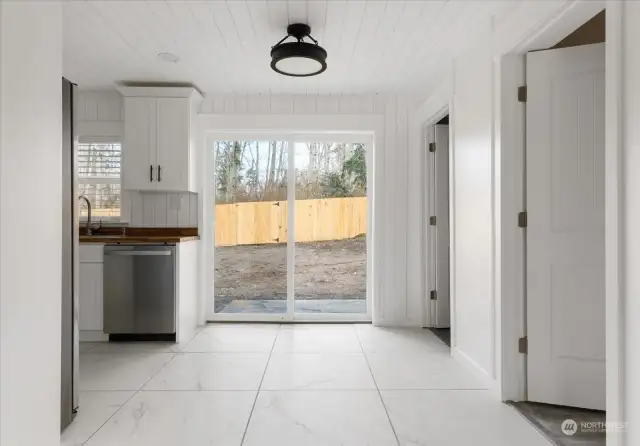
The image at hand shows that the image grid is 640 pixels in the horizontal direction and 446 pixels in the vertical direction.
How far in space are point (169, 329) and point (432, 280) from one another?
255cm

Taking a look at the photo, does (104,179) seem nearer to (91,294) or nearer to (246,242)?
(91,294)

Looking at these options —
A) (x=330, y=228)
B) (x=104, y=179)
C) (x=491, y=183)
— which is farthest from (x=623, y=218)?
(x=104, y=179)

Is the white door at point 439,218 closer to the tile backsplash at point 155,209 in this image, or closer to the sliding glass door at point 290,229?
the sliding glass door at point 290,229

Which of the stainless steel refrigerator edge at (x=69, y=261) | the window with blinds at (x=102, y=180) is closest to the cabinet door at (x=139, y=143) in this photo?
the window with blinds at (x=102, y=180)

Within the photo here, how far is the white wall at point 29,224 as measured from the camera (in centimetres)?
125

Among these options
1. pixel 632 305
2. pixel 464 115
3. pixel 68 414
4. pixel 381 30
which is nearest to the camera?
pixel 632 305

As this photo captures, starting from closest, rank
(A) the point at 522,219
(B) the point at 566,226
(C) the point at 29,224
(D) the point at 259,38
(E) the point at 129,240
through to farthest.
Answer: (C) the point at 29,224, (B) the point at 566,226, (A) the point at 522,219, (D) the point at 259,38, (E) the point at 129,240

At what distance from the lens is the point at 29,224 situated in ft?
4.44

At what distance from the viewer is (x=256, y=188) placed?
4434mm

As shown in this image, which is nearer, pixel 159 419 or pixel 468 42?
pixel 159 419

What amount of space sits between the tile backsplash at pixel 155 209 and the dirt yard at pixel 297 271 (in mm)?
562

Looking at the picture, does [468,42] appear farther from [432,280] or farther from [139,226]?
[139,226]

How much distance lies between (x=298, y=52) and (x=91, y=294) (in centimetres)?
269

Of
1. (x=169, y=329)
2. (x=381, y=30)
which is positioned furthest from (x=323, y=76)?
(x=169, y=329)
